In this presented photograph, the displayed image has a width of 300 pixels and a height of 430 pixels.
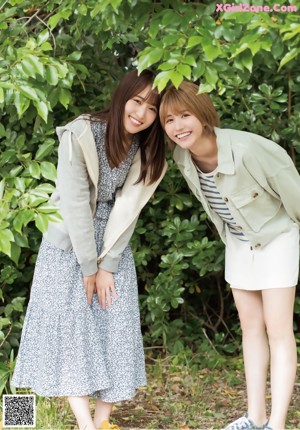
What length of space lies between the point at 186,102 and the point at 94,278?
2.46 ft

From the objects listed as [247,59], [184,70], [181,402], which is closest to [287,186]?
[247,59]

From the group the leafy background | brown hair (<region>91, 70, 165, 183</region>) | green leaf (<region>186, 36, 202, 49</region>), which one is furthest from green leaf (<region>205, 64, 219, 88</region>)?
brown hair (<region>91, 70, 165, 183</region>)

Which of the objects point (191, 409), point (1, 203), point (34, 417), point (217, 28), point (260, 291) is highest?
point (217, 28)

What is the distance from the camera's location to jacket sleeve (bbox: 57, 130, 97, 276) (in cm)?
298

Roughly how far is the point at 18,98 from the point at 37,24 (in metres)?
1.08

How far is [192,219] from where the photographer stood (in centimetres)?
428

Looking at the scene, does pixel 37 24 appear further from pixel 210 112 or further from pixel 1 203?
pixel 1 203

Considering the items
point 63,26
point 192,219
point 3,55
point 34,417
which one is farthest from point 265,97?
point 34,417

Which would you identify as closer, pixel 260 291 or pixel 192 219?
pixel 260 291

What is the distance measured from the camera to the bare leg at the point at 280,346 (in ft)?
10.00

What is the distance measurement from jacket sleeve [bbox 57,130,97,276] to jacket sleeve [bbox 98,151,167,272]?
106mm

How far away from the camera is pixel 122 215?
314 centimetres

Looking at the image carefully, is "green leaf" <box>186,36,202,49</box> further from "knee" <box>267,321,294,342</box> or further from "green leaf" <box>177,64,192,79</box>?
"knee" <box>267,321,294,342</box>

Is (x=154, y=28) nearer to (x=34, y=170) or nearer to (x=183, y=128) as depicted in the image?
(x=183, y=128)
